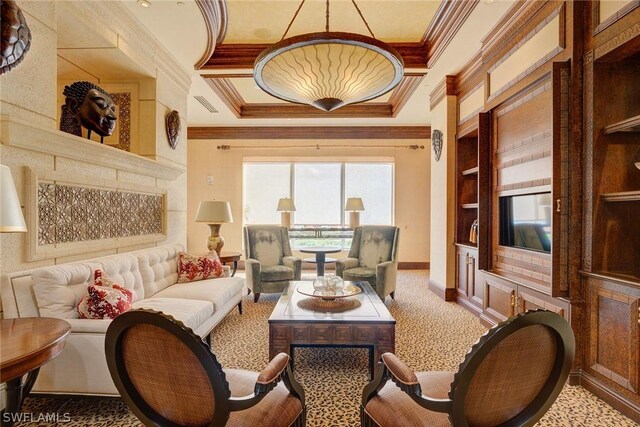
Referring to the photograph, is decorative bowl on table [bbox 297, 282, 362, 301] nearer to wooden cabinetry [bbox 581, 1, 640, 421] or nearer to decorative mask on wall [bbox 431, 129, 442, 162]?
wooden cabinetry [bbox 581, 1, 640, 421]

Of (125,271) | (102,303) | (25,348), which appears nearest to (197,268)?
(125,271)

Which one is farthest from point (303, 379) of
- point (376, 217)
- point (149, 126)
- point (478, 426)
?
point (376, 217)

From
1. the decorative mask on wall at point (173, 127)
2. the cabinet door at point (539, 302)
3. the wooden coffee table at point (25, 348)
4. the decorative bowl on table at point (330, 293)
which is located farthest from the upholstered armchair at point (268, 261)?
the wooden coffee table at point (25, 348)

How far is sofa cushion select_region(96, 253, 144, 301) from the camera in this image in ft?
8.80

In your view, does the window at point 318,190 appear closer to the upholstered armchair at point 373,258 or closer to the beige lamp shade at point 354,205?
the beige lamp shade at point 354,205

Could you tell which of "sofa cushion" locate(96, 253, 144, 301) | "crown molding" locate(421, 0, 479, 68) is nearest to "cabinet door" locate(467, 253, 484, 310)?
"crown molding" locate(421, 0, 479, 68)

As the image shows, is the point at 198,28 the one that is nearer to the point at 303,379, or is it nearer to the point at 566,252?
the point at 303,379

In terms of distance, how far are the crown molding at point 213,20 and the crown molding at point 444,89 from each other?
2.82 m

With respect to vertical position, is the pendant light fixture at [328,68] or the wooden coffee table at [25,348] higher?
the pendant light fixture at [328,68]

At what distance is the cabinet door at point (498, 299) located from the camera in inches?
120

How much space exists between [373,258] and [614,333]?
9.67 ft

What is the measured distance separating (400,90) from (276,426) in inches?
194

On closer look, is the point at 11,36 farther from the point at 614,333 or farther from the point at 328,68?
the point at 614,333

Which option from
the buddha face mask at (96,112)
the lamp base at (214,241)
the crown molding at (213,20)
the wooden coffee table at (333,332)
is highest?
the crown molding at (213,20)
